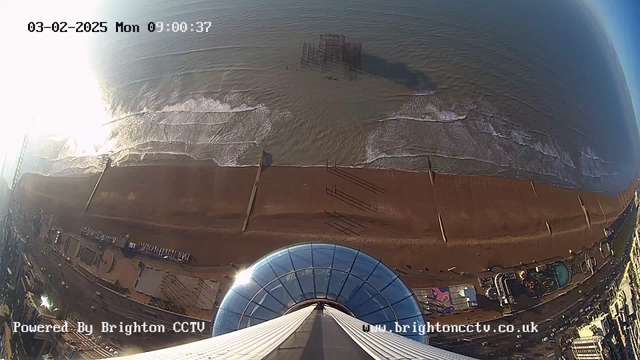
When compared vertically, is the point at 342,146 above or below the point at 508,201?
above

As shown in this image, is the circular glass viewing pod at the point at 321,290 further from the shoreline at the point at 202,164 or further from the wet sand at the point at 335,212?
the shoreline at the point at 202,164

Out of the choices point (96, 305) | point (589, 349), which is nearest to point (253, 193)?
point (96, 305)

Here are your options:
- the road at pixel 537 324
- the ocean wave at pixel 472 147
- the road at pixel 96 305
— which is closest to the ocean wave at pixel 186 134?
the road at pixel 96 305

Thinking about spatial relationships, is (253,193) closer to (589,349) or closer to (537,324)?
(537,324)

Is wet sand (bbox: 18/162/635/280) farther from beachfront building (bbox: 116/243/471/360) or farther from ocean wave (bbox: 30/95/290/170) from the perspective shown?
beachfront building (bbox: 116/243/471/360)

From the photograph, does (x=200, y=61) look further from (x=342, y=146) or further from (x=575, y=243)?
(x=575, y=243)

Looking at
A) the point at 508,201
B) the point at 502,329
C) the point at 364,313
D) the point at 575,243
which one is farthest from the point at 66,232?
the point at 575,243
